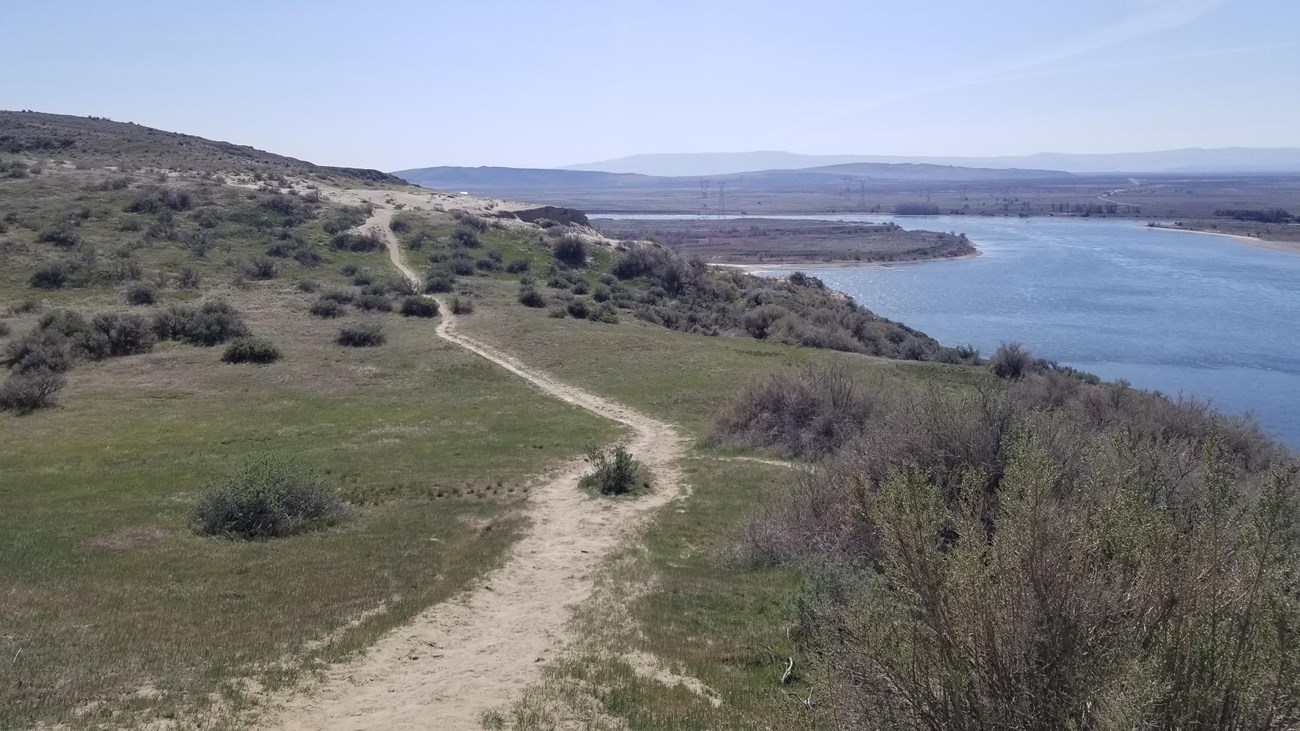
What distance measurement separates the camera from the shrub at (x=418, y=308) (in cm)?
4406

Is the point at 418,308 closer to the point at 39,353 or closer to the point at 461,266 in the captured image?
the point at 461,266

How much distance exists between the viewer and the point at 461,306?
45.4 m

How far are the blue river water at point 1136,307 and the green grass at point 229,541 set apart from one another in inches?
985

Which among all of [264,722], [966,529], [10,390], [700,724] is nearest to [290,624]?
[264,722]

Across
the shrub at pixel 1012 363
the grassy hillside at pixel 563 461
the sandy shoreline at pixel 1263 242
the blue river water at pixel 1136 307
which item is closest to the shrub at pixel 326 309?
the grassy hillside at pixel 563 461

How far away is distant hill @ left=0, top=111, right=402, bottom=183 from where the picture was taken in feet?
277

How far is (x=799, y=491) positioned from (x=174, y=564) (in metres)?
10.4

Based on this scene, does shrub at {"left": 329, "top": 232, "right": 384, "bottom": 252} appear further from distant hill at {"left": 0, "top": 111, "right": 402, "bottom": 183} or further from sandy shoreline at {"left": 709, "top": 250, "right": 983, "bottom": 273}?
sandy shoreline at {"left": 709, "top": 250, "right": 983, "bottom": 273}

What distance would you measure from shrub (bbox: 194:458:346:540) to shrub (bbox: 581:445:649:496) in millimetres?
5593

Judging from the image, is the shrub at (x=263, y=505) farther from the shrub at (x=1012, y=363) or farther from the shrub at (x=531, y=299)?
the shrub at (x=531, y=299)

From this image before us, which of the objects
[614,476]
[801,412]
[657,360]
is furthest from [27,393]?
[801,412]

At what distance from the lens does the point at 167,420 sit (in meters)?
25.4

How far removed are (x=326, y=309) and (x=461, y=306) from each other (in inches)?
268

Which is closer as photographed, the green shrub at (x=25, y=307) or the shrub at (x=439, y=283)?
the green shrub at (x=25, y=307)
